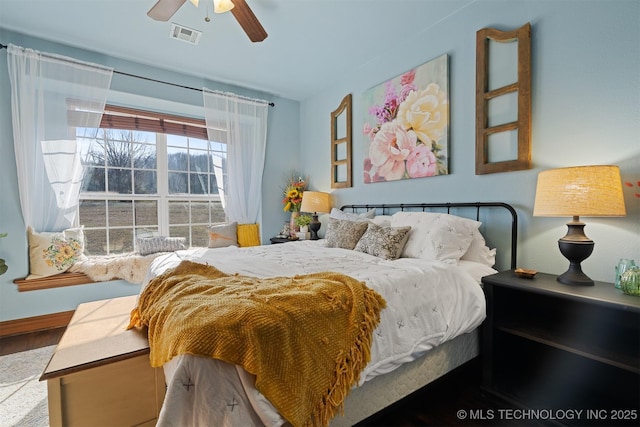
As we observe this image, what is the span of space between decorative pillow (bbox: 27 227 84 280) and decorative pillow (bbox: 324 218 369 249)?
2.52 metres

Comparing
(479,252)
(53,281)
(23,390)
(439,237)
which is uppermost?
(439,237)

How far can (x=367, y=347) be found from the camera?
1238 millimetres

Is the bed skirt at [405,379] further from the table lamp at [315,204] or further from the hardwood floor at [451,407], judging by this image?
the table lamp at [315,204]

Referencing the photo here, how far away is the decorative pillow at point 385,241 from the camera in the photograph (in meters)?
2.10

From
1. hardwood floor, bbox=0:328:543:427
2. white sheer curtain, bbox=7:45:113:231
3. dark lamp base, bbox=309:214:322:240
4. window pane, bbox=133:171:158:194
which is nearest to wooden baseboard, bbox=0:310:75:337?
white sheer curtain, bbox=7:45:113:231

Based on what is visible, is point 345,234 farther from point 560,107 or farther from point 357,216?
point 560,107

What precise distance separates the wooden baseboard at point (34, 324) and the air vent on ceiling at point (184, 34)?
283 centimetres

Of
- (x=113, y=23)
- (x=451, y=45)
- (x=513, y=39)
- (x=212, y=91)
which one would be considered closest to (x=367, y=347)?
(x=513, y=39)

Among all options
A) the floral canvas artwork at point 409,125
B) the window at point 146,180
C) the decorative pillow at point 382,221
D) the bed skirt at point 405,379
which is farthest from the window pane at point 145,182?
the bed skirt at point 405,379

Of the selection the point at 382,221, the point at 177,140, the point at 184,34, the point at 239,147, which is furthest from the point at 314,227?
the point at 184,34

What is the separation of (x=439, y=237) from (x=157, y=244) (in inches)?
120

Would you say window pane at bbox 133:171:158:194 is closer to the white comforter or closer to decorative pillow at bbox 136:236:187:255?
decorative pillow at bbox 136:236:187:255

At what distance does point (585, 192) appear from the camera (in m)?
1.47

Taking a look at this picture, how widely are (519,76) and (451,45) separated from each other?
27.0 inches
